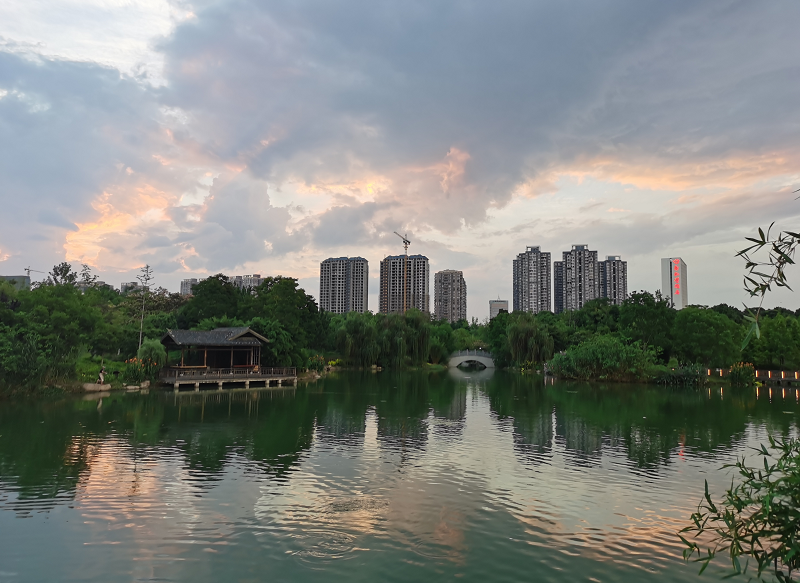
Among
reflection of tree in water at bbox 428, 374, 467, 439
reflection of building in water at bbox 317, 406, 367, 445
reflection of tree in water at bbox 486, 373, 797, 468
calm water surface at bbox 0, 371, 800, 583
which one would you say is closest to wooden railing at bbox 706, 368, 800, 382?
reflection of tree in water at bbox 486, 373, 797, 468

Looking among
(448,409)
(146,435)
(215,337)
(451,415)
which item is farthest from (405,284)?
(146,435)

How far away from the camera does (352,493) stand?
10.2m

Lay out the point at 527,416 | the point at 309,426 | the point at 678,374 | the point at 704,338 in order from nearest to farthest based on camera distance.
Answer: the point at 309,426
the point at 527,416
the point at 678,374
the point at 704,338

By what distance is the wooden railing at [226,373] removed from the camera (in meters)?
30.3

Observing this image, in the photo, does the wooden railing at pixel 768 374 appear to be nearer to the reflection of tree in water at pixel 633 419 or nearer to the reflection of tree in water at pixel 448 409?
the reflection of tree in water at pixel 633 419

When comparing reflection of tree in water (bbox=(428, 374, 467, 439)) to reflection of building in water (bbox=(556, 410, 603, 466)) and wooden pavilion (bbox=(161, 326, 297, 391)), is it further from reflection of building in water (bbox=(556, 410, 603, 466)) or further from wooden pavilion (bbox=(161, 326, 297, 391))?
wooden pavilion (bbox=(161, 326, 297, 391))

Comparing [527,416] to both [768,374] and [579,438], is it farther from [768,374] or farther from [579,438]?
[768,374]

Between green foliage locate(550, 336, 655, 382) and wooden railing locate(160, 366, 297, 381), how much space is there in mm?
21609

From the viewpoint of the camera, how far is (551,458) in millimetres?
13484

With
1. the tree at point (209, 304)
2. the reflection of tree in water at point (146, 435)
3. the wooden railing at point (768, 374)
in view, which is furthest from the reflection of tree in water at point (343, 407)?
the wooden railing at point (768, 374)

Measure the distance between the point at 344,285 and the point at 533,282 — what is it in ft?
131

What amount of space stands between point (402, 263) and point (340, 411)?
73.1 meters

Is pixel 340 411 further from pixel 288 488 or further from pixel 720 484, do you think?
pixel 720 484

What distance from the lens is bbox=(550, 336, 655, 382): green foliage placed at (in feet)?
122
